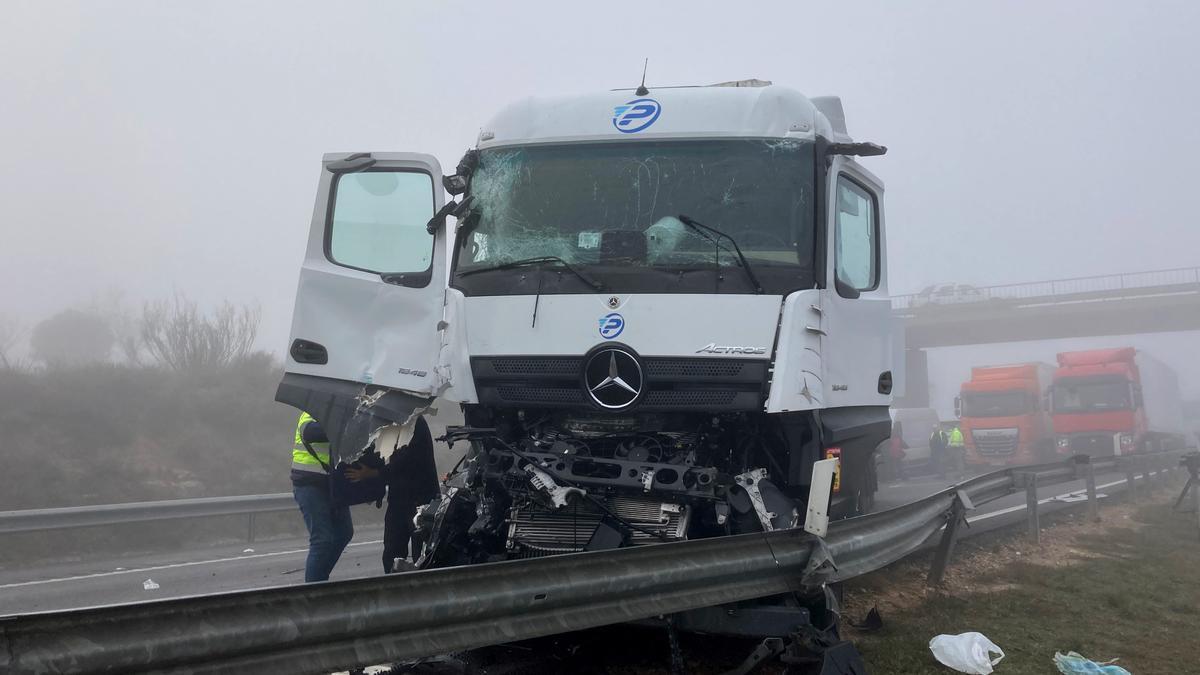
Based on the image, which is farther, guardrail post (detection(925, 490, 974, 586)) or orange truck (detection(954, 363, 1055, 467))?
orange truck (detection(954, 363, 1055, 467))

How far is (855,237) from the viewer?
21.4 ft

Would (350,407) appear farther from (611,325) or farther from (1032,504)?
(1032,504)

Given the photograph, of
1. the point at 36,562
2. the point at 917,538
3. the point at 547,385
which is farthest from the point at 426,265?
the point at 36,562

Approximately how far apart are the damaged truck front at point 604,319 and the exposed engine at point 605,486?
0.04 feet

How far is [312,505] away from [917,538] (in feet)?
12.7

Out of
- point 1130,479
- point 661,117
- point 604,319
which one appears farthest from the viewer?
point 1130,479

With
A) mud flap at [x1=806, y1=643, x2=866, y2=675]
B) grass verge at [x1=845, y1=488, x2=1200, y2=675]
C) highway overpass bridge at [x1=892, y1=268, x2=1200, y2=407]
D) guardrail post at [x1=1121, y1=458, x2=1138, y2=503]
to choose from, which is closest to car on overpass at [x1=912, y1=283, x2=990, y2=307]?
highway overpass bridge at [x1=892, y1=268, x2=1200, y2=407]

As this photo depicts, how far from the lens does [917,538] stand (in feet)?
21.2

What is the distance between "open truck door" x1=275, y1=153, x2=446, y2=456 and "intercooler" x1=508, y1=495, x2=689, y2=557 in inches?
34.4

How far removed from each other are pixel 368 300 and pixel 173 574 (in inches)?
248

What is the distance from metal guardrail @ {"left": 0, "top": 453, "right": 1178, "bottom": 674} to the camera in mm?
2420

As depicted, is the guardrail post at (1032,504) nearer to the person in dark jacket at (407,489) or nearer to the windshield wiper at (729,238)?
the windshield wiper at (729,238)

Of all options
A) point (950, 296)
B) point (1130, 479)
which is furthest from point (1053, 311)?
point (1130, 479)

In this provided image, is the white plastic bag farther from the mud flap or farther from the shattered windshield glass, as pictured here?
the shattered windshield glass
